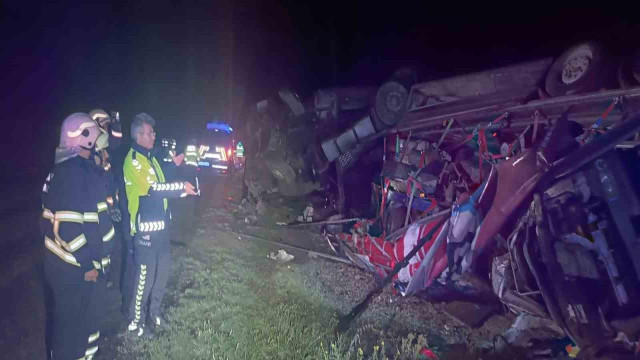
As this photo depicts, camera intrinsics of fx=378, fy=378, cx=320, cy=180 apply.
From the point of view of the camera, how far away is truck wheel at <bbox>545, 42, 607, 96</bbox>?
4488mm

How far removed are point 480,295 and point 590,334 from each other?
1.26 meters

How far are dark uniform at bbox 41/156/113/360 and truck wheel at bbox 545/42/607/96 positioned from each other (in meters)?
5.27

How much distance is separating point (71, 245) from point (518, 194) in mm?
4330

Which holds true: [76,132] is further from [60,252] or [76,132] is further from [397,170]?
[397,170]

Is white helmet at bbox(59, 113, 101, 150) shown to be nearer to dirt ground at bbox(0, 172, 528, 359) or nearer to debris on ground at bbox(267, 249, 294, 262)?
dirt ground at bbox(0, 172, 528, 359)

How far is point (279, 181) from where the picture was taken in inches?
369

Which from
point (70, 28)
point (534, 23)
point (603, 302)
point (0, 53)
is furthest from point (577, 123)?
point (70, 28)

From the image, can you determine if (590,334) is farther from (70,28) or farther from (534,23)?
(70,28)

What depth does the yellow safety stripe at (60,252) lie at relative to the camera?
2.87 m

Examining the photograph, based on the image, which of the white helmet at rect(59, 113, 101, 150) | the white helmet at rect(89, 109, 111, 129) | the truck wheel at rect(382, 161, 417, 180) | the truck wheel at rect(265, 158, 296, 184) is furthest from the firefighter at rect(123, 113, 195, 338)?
the truck wheel at rect(265, 158, 296, 184)

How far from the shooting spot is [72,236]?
283 centimetres

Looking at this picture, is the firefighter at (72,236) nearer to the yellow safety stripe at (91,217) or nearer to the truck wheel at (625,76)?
the yellow safety stripe at (91,217)

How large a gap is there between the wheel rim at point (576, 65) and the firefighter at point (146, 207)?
4.69 metres

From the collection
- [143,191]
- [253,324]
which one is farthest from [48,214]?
[253,324]
